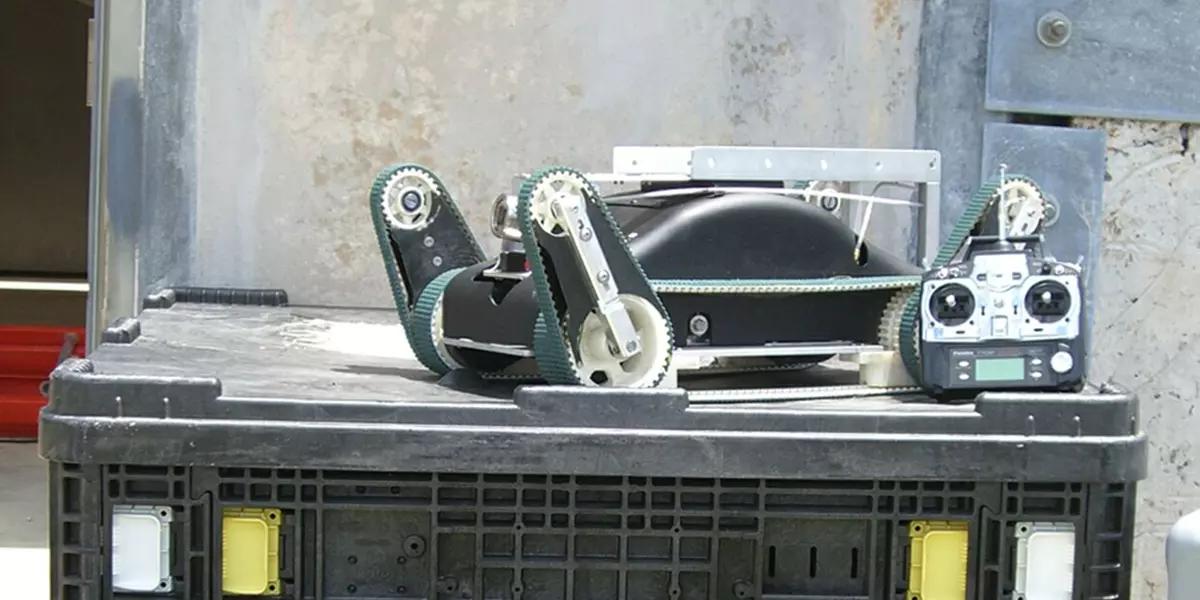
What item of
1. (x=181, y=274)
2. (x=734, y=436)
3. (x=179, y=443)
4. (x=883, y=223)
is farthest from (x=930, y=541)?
(x=181, y=274)

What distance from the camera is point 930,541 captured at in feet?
7.95

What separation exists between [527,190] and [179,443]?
634 mm

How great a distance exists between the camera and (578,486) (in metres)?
2.36

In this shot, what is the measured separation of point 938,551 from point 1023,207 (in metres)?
0.76

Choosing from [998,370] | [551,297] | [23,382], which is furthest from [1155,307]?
[23,382]

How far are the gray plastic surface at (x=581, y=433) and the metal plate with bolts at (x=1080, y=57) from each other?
2.23 meters

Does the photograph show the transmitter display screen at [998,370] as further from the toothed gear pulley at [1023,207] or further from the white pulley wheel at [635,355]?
the white pulley wheel at [635,355]

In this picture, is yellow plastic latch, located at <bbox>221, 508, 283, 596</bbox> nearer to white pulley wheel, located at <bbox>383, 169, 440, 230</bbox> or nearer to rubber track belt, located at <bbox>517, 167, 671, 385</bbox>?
rubber track belt, located at <bbox>517, 167, 671, 385</bbox>

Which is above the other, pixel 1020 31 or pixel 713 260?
pixel 1020 31

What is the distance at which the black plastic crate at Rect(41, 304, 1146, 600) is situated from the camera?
2.33m

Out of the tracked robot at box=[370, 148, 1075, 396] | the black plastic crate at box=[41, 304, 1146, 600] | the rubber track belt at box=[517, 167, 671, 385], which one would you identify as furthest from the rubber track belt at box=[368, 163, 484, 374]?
→ the black plastic crate at box=[41, 304, 1146, 600]

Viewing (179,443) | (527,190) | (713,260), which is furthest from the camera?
(713,260)

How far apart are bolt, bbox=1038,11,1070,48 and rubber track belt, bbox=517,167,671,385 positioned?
2.36 meters

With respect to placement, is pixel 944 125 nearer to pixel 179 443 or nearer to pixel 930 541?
pixel 930 541
